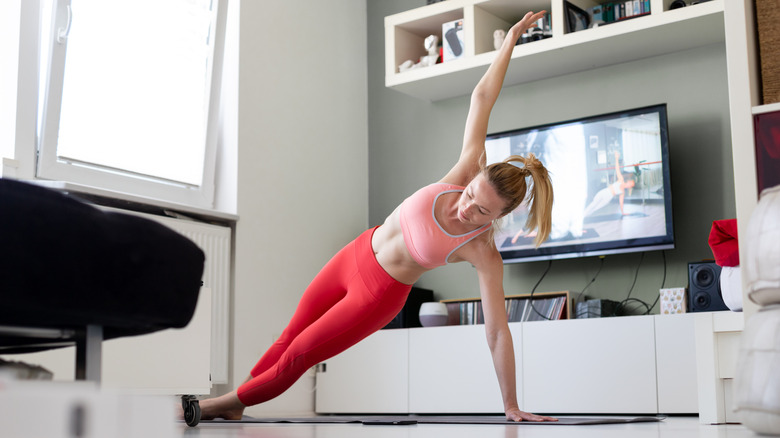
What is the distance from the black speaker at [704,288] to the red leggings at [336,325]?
1.62m

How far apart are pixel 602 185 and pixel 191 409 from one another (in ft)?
8.84

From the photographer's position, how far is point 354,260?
329cm

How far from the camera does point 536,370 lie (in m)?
4.39

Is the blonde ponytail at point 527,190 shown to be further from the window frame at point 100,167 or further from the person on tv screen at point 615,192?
the window frame at point 100,167

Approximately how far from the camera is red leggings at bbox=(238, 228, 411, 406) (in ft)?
10.2

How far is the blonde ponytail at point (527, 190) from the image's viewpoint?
9.40 ft

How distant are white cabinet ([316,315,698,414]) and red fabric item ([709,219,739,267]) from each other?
85 cm

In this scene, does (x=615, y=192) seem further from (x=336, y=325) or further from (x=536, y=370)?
(x=336, y=325)

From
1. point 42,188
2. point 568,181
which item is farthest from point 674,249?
point 42,188

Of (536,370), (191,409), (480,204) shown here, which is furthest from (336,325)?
(536,370)

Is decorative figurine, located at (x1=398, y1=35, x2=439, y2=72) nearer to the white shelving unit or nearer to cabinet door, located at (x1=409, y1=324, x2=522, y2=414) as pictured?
the white shelving unit

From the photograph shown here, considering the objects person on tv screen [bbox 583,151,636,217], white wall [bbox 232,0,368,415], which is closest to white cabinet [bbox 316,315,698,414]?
white wall [bbox 232,0,368,415]

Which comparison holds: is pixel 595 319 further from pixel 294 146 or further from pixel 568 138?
pixel 294 146

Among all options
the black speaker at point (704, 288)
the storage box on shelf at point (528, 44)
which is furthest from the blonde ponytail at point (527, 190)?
the storage box on shelf at point (528, 44)
